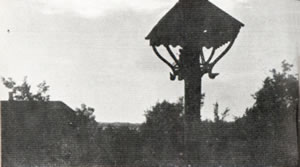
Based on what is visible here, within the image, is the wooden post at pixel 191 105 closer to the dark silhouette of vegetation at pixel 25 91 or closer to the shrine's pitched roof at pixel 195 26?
the shrine's pitched roof at pixel 195 26

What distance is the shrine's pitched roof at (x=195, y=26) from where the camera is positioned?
1040 millimetres

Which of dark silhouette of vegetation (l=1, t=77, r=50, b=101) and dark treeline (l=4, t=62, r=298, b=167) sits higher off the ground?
dark silhouette of vegetation (l=1, t=77, r=50, b=101)

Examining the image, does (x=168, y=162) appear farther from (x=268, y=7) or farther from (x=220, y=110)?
(x=268, y=7)

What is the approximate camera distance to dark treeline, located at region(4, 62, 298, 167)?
0.96m

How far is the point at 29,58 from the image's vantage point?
0.95 meters

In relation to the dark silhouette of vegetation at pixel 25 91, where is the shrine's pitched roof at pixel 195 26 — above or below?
above

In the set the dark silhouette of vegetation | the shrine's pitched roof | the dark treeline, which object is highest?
the shrine's pitched roof

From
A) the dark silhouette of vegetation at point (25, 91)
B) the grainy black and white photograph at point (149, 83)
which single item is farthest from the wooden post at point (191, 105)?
the dark silhouette of vegetation at point (25, 91)

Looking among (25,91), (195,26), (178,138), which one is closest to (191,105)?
(178,138)

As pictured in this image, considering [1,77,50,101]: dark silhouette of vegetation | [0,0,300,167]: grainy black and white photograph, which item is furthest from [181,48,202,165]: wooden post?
[1,77,50,101]: dark silhouette of vegetation

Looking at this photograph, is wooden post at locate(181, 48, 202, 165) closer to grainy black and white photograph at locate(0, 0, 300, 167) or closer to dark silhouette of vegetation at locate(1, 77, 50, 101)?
grainy black and white photograph at locate(0, 0, 300, 167)

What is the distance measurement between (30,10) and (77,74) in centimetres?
21

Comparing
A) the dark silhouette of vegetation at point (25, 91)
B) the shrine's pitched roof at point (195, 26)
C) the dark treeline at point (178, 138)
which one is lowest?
the dark treeline at point (178, 138)

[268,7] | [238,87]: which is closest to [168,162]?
[238,87]
